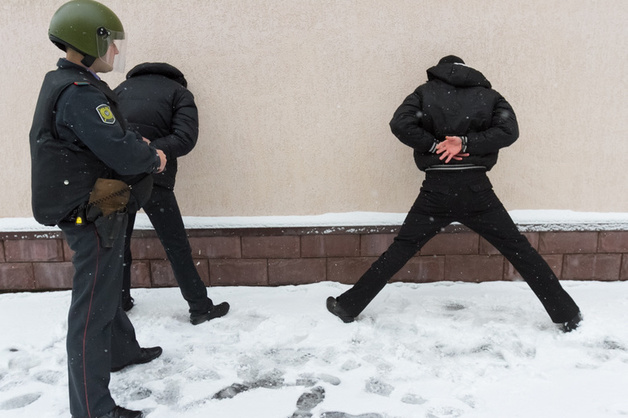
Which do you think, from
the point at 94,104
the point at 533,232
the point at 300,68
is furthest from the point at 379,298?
the point at 94,104

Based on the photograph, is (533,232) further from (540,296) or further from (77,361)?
(77,361)

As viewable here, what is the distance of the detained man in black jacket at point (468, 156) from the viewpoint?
9.00 ft

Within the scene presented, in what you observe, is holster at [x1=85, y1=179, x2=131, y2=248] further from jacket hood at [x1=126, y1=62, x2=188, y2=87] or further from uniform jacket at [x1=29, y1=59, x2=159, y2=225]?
jacket hood at [x1=126, y1=62, x2=188, y2=87]

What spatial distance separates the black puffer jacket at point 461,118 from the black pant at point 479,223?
11cm

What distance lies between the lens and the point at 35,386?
245 centimetres

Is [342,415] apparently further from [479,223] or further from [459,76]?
[459,76]

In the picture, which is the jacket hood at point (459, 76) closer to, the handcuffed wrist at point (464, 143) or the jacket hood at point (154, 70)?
the handcuffed wrist at point (464, 143)

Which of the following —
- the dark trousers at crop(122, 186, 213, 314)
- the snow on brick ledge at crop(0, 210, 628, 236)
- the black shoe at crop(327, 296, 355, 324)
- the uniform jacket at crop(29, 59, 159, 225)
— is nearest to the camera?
the uniform jacket at crop(29, 59, 159, 225)

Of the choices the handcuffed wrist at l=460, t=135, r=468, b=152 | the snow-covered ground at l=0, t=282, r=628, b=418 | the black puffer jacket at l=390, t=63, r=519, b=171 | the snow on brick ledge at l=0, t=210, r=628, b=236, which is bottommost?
the snow-covered ground at l=0, t=282, r=628, b=418

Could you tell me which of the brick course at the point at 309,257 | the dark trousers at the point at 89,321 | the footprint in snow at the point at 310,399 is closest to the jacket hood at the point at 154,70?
the brick course at the point at 309,257

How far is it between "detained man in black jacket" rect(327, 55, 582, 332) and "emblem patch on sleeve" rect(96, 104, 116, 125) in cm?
159

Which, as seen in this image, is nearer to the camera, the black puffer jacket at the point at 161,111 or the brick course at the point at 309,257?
the black puffer jacket at the point at 161,111

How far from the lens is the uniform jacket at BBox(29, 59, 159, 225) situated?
6.08ft

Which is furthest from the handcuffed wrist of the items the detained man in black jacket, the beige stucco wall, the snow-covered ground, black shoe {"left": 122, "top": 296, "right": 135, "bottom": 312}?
black shoe {"left": 122, "top": 296, "right": 135, "bottom": 312}
